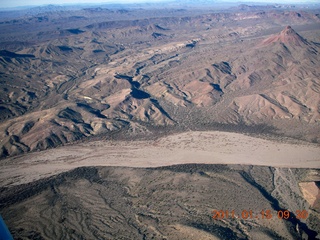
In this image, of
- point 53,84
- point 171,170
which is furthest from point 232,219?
point 53,84

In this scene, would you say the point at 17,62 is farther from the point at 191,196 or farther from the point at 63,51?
the point at 191,196
